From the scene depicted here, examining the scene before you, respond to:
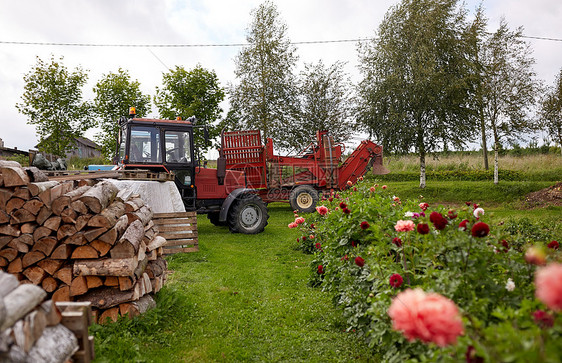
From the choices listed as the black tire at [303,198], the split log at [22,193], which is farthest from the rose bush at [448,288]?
the black tire at [303,198]

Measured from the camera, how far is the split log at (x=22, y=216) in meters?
3.57

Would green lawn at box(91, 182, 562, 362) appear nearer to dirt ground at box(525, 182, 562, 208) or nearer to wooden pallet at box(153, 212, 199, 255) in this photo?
wooden pallet at box(153, 212, 199, 255)

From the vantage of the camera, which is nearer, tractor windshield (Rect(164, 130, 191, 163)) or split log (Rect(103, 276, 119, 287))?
split log (Rect(103, 276, 119, 287))

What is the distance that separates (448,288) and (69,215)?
10.4 ft

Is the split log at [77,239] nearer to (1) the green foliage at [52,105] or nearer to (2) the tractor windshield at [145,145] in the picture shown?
(2) the tractor windshield at [145,145]

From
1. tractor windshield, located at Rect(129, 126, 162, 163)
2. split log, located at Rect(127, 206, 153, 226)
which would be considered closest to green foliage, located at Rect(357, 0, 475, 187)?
tractor windshield, located at Rect(129, 126, 162, 163)

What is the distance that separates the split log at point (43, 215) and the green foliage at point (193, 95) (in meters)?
13.1

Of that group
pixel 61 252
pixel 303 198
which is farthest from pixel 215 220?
pixel 61 252

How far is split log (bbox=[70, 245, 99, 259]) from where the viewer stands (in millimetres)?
3531

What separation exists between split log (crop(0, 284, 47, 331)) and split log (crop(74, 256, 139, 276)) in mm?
1780

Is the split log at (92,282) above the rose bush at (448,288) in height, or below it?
below

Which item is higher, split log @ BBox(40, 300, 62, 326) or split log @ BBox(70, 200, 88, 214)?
split log @ BBox(70, 200, 88, 214)

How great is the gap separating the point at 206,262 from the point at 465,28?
14.7 metres

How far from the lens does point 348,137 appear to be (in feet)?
59.9
